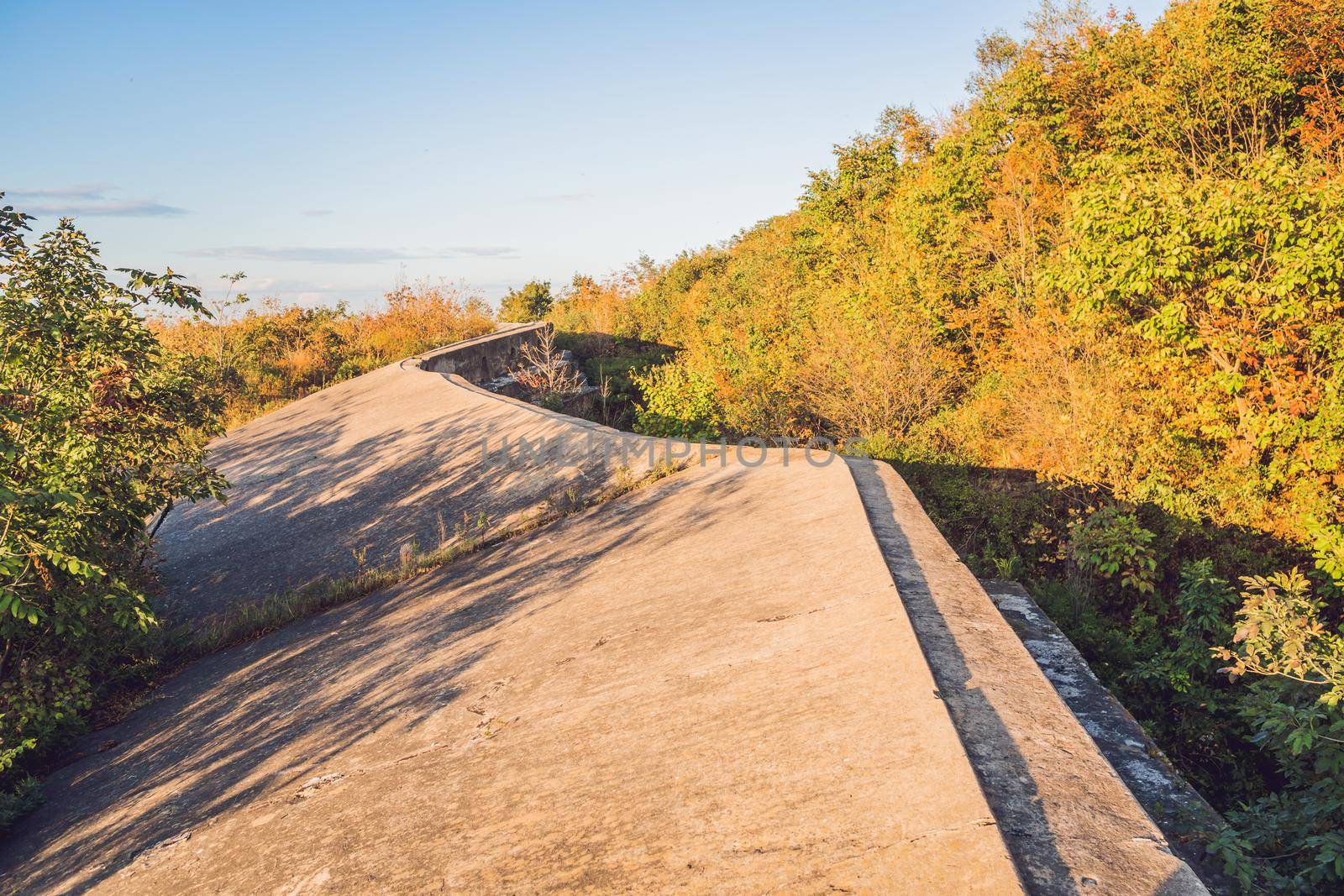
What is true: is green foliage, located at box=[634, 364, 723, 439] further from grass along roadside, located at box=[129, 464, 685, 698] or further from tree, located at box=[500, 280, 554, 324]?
tree, located at box=[500, 280, 554, 324]

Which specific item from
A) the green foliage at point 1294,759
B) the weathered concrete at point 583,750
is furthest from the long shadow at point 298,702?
the green foliage at point 1294,759

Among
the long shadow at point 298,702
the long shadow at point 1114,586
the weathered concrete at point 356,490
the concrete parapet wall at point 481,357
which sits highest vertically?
the concrete parapet wall at point 481,357

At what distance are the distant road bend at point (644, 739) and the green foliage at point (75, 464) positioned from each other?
560 mm

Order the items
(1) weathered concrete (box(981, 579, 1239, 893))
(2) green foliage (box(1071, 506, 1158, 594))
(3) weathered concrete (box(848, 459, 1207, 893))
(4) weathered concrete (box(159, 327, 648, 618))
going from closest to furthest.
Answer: (3) weathered concrete (box(848, 459, 1207, 893)) < (1) weathered concrete (box(981, 579, 1239, 893)) < (4) weathered concrete (box(159, 327, 648, 618)) < (2) green foliage (box(1071, 506, 1158, 594))

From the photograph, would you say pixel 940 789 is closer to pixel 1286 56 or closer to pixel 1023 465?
pixel 1023 465

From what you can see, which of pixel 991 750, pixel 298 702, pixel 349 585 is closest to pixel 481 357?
pixel 349 585

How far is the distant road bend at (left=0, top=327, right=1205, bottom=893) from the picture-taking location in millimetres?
2330

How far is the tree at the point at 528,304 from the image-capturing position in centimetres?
3256

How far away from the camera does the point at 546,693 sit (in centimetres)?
389

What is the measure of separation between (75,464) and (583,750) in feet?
13.9

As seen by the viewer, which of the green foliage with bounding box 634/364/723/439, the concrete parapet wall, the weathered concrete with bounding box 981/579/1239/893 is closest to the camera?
the weathered concrete with bounding box 981/579/1239/893

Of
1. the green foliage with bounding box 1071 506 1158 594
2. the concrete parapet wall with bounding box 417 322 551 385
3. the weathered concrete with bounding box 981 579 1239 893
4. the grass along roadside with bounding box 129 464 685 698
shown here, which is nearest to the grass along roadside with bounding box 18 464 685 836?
the grass along roadside with bounding box 129 464 685 698

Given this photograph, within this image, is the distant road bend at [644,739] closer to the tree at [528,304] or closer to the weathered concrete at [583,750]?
the weathered concrete at [583,750]

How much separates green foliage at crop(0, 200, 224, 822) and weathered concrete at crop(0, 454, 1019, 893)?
52cm
